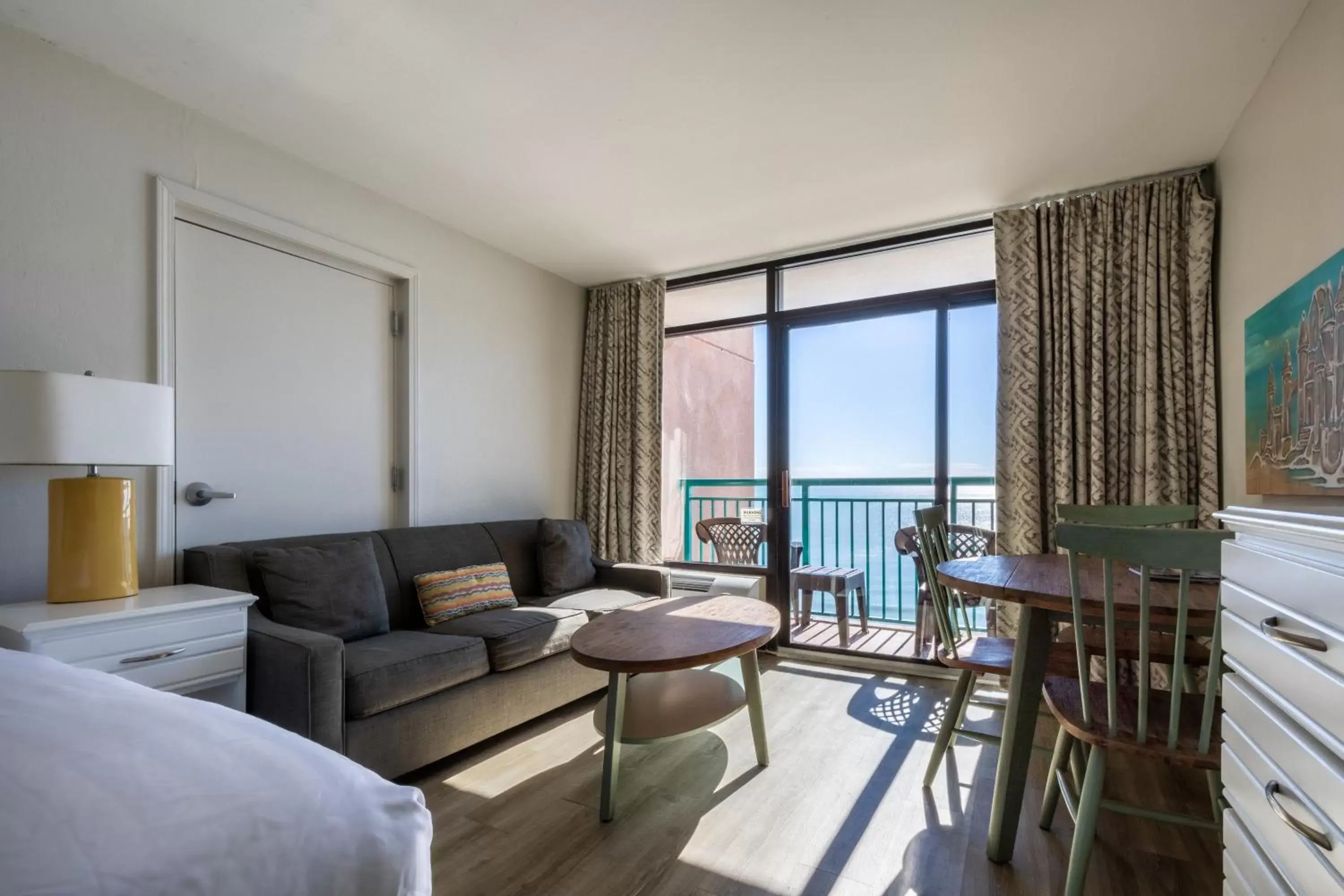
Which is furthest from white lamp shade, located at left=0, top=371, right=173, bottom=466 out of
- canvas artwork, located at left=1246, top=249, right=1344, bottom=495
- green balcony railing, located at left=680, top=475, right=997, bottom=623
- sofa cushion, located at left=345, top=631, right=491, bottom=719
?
canvas artwork, located at left=1246, top=249, right=1344, bottom=495

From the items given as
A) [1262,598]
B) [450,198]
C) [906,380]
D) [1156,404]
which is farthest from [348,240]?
[1156,404]

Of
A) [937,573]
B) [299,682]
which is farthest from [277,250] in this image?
[937,573]

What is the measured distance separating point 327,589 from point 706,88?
7.92 feet

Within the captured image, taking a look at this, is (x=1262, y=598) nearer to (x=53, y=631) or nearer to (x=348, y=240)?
(x=53, y=631)

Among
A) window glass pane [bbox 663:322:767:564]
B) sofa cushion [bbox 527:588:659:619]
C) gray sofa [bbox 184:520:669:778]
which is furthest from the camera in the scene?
window glass pane [bbox 663:322:767:564]

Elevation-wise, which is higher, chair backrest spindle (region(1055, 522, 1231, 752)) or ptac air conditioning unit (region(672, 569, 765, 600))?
chair backrest spindle (region(1055, 522, 1231, 752))

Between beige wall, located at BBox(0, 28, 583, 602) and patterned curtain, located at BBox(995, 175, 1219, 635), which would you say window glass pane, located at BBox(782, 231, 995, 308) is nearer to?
patterned curtain, located at BBox(995, 175, 1219, 635)

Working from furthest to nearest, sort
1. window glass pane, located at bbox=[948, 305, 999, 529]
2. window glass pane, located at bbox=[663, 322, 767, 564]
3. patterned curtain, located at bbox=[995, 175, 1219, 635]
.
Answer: window glass pane, located at bbox=[663, 322, 767, 564] < window glass pane, located at bbox=[948, 305, 999, 529] < patterned curtain, located at bbox=[995, 175, 1219, 635]

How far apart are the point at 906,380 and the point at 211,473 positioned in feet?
11.6

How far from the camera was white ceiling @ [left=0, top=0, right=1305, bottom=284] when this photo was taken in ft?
6.45

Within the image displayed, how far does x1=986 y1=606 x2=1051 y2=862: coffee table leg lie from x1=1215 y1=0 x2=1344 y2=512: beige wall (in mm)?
910

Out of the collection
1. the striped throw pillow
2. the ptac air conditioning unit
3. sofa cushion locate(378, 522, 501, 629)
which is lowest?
the ptac air conditioning unit

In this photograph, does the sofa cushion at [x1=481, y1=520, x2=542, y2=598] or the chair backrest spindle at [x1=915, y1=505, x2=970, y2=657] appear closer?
the chair backrest spindle at [x1=915, y1=505, x2=970, y2=657]

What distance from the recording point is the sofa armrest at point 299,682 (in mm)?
1975
